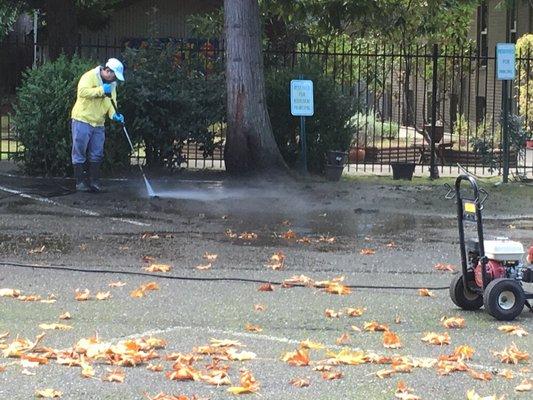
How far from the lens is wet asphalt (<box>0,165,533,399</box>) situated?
5484 mm

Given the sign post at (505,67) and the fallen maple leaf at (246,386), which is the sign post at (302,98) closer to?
the sign post at (505,67)

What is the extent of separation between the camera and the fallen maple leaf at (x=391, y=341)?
616 centimetres

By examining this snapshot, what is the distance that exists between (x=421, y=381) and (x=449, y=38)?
64.3 feet

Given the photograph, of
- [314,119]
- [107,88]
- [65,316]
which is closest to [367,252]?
[65,316]

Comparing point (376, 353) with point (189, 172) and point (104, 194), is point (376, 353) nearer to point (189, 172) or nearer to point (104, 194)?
point (104, 194)

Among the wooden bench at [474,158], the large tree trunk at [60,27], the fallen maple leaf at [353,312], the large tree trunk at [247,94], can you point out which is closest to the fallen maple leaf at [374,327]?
the fallen maple leaf at [353,312]

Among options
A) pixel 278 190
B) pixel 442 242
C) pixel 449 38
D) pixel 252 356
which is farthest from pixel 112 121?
pixel 449 38

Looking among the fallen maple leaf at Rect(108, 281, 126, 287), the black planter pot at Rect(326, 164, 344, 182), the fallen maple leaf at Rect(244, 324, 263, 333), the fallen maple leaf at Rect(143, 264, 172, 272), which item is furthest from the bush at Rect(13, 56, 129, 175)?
the fallen maple leaf at Rect(244, 324, 263, 333)

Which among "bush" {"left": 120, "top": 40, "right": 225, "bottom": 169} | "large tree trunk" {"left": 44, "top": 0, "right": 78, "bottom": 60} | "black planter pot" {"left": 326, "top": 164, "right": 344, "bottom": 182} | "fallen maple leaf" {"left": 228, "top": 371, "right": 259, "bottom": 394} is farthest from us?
"large tree trunk" {"left": 44, "top": 0, "right": 78, "bottom": 60}

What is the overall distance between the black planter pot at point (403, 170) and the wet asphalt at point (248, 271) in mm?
948

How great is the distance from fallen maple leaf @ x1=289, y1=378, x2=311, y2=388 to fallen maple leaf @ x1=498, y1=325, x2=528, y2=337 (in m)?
1.85

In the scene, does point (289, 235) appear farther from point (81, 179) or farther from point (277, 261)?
point (81, 179)

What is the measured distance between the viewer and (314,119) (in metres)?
15.6

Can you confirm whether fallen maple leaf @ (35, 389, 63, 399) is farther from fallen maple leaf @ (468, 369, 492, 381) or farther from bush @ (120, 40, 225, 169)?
bush @ (120, 40, 225, 169)
